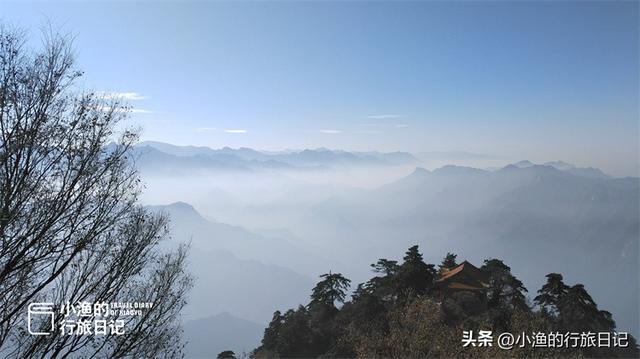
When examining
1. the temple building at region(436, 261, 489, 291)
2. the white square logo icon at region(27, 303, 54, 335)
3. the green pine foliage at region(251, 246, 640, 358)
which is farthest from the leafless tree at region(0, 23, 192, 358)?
the temple building at region(436, 261, 489, 291)

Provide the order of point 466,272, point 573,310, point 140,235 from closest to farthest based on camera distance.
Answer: point 140,235, point 573,310, point 466,272

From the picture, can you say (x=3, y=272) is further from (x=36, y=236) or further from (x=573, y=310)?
(x=573, y=310)

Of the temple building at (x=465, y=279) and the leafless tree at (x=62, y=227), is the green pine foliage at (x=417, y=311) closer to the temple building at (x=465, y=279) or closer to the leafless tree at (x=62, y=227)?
the temple building at (x=465, y=279)

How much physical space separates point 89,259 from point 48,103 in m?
3.49

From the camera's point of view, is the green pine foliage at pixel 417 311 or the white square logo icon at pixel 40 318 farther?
A: the green pine foliage at pixel 417 311

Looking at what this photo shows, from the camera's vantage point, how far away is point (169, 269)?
12523mm

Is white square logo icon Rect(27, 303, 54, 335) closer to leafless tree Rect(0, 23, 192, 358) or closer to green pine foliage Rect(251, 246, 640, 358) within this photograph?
leafless tree Rect(0, 23, 192, 358)

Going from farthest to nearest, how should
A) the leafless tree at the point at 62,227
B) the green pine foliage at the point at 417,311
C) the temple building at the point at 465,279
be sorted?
the temple building at the point at 465,279 < the green pine foliage at the point at 417,311 < the leafless tree at the point at 62,227

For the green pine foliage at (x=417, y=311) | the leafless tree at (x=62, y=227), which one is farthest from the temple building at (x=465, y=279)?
the leafless tree at (x=62, y=227)

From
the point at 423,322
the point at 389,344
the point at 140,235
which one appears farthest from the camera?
the point at 423,322

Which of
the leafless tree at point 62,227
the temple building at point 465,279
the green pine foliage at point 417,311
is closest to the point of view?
the leafless tree at point 62,227

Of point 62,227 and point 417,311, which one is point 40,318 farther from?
point 417,311

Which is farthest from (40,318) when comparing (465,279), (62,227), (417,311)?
(465,279)

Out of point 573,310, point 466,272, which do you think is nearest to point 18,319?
point 573,310
